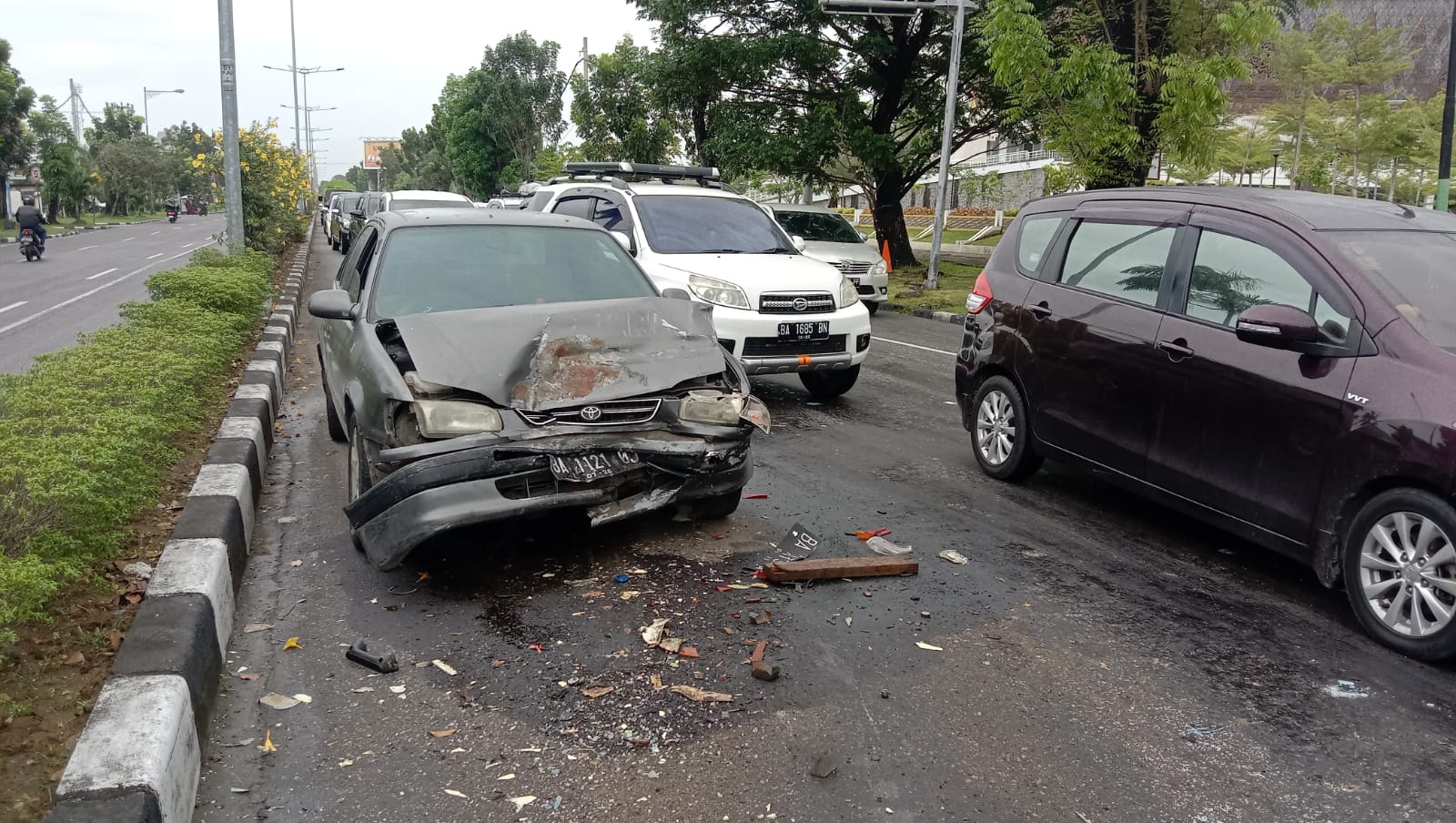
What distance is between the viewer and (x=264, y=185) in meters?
21.1

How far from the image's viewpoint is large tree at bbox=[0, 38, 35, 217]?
41.6 meters

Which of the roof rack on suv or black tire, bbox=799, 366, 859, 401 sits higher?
the roof rack on suv

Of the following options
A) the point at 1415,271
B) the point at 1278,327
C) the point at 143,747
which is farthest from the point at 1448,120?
the point at 143,747

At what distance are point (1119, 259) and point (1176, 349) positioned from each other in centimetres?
81

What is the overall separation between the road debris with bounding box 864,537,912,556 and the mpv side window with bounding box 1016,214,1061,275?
85.2 inches

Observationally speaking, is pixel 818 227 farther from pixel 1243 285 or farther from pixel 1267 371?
pixel 1267 371

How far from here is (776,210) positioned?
700 inches

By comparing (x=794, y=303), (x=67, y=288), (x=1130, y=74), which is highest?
(x=1130, y=74)

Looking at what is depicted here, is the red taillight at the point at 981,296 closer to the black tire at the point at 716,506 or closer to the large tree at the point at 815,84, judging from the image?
the black tire at the point at 716,506

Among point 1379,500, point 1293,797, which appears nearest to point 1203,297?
point 1379,500

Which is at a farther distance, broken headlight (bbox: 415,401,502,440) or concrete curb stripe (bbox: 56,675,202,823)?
broken headlight (bbox: 415,401,502,440)

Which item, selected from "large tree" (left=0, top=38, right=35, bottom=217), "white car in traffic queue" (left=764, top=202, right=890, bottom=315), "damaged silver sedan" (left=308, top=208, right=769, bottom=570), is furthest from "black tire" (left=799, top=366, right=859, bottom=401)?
"large tree" (left=0, top=38, right=35, bottom=217)

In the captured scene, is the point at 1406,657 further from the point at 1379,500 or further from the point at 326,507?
the point at 326,507

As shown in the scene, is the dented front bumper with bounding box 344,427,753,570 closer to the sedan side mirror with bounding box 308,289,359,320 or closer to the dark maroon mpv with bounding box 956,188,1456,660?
the sedan side mirror with bounding box 308,289,359,320
